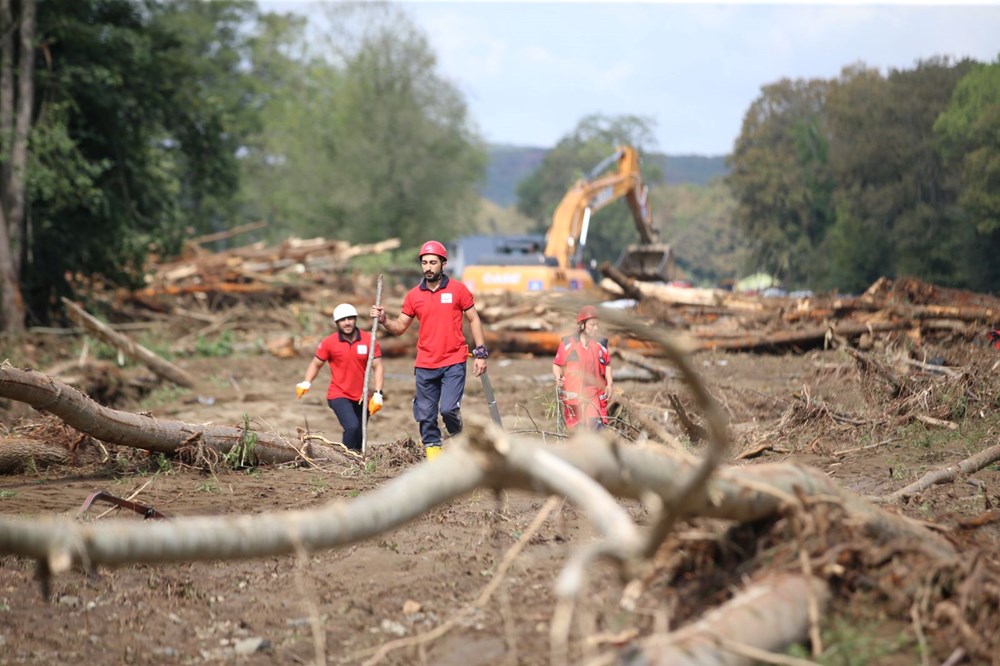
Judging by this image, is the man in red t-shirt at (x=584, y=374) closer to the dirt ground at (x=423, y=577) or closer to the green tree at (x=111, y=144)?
the dirt ground at (x=423, y=577)

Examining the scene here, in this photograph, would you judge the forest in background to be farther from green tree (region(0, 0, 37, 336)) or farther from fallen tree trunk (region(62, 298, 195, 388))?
fallen tree trunk (region(62, 298, 195, 388))

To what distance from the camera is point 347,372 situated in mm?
9641

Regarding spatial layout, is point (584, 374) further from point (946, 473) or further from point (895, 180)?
point (895, 180)

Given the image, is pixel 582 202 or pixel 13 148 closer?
pixel 13 148

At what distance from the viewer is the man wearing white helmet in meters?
9.64

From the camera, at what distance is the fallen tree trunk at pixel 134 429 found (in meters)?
7.80

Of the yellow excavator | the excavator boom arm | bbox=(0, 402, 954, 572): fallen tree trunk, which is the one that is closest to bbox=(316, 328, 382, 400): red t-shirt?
bbox=(0, 402, 954, 572): fallen tree trunk

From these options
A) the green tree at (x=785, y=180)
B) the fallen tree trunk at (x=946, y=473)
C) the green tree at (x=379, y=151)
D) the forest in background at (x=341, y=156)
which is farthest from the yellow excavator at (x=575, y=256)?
the green tree at (x=379, y=151)

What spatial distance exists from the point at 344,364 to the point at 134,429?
2.05 m

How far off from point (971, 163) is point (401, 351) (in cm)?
1227

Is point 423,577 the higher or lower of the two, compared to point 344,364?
lower

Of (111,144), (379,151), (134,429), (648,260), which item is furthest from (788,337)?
(379,151)

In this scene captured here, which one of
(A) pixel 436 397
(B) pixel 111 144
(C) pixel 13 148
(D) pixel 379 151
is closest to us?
(A) pixel 436 397

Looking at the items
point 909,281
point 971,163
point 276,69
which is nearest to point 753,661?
A: point 909,281
